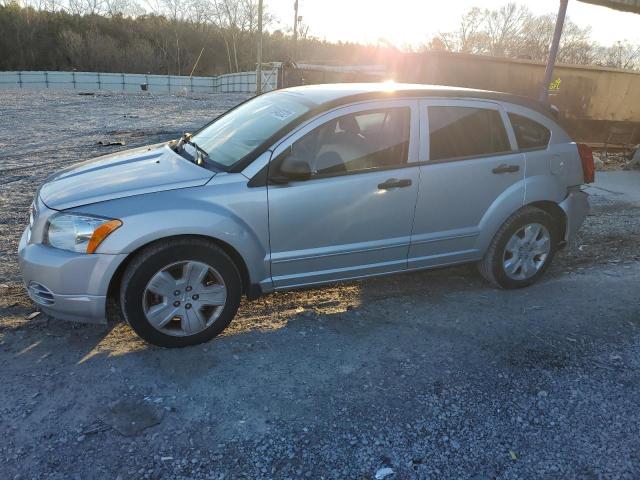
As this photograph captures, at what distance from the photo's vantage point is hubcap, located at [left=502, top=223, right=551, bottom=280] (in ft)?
14.4

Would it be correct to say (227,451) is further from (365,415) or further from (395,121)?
(395,121)

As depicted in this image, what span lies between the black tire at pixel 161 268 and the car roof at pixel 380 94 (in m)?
1.35

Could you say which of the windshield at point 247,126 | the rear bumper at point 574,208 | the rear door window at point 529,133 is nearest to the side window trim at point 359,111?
the windshield at point 247,126

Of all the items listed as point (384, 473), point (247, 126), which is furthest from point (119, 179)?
point (384, 473)

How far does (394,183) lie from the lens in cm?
373

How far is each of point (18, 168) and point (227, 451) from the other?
24.7ft

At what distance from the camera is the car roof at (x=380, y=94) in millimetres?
3742

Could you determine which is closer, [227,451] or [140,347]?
[227,451]

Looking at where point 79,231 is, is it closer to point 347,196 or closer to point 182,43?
point 347,196

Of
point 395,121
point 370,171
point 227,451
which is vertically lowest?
point 227,451

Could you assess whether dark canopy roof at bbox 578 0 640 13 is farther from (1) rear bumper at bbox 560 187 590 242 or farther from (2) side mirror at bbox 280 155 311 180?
(2) side mirror at bbox 280 155 311 180

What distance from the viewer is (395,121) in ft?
12.5

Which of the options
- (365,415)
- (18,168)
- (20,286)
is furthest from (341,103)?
(18,168)

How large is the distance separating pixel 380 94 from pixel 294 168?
3.27 ft
